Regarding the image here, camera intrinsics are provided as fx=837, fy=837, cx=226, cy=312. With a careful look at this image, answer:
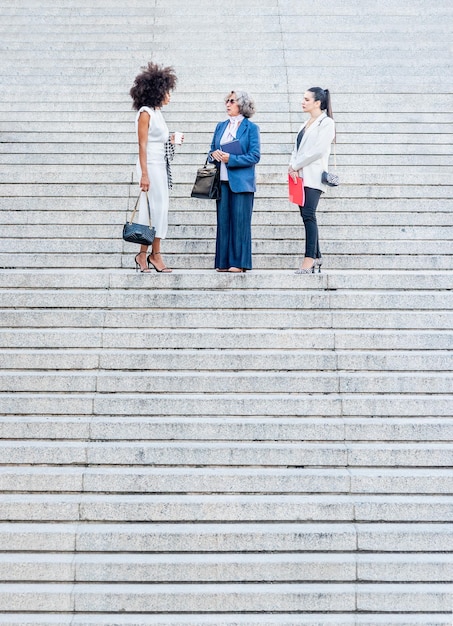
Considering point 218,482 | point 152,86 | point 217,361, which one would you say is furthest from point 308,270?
point 218,482

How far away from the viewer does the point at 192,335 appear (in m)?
6.38

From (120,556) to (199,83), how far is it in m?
6.97

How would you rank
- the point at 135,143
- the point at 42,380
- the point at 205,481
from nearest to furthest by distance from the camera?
the point at 205,481, the point at 42,380, the point at 135,143

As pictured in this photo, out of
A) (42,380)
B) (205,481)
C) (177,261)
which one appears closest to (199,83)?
(177,261)

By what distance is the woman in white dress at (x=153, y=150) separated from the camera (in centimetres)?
717

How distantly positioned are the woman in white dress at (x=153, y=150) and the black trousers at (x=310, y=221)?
1222 mm

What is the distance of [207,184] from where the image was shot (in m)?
7.20

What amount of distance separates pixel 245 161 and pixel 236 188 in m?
0.24

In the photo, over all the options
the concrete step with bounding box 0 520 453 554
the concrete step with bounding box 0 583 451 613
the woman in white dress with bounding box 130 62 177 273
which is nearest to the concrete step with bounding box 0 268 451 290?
the woman in white dress with bounding box 130 62 177 273

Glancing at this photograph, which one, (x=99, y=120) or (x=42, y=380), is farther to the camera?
(x=99, y=120)

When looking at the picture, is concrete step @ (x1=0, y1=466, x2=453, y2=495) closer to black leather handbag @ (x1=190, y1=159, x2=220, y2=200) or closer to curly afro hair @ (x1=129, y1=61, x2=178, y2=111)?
black leather handbag @ (x1=190, y1=159, x2=220, y2=200)

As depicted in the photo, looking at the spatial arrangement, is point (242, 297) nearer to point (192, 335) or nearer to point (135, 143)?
point (192, 335)

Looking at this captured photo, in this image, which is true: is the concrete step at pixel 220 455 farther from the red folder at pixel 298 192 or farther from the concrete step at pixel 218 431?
the red folder at pixel 298 192

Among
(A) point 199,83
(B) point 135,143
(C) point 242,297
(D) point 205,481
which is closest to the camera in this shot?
(D) point 205,481
